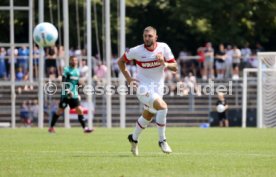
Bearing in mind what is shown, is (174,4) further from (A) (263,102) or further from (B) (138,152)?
(B) (138,152)

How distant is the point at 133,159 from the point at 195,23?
33.1 m

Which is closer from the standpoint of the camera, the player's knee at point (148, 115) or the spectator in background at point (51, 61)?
the player's knee at point (148, 115)

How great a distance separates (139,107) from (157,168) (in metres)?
28.0

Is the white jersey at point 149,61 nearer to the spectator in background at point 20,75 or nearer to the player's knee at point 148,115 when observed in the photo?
the player's knee at point 148,115

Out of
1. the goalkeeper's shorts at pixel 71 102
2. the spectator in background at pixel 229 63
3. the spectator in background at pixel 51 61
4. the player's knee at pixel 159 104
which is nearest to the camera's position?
the player's knee at pixel 159 104

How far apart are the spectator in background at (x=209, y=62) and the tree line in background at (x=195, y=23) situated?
259 inches

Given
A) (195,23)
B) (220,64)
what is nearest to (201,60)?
(220,64)

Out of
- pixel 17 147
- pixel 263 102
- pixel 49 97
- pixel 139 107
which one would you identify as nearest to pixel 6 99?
pixel 49 97

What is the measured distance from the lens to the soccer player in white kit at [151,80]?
50.8 feet

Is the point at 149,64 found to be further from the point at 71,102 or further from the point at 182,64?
the point at 182,64

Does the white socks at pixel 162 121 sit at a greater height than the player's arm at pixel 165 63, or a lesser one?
lesser

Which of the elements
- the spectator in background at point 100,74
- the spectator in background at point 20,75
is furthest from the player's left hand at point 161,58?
the spectator in background at point 100,74

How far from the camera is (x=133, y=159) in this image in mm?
14422

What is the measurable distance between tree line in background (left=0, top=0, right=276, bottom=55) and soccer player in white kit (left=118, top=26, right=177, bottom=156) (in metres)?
29.3
